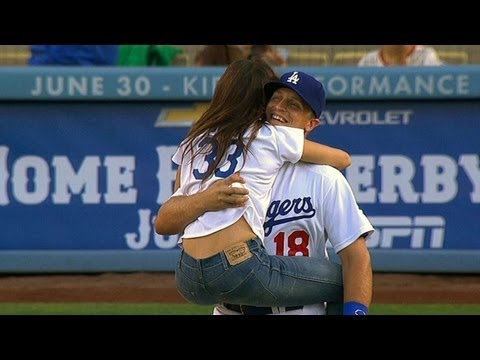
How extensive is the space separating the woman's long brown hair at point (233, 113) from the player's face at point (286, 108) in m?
0.03

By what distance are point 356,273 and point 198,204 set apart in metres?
0.57

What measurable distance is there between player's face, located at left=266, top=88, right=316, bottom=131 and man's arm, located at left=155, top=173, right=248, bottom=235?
0.91 feet

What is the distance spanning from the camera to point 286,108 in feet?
12.4

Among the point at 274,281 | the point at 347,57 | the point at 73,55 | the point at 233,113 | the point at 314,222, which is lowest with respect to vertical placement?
the point at 274,281

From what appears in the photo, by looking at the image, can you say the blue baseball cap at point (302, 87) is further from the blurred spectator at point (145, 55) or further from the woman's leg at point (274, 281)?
the blurred spectator at point (145, 55)

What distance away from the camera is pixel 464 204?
313 inches

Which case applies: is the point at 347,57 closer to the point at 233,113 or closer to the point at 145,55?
the point at 145,55

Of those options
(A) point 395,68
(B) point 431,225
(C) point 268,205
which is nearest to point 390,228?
(B) point 431,225

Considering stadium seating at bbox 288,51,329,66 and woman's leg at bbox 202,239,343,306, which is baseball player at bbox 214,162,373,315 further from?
stadium seating at bbox 288,51,329,66

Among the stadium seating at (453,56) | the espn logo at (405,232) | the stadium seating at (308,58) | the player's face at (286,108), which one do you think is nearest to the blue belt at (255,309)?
the player's face at (286,108)

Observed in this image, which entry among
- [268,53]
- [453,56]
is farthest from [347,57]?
[268,53]

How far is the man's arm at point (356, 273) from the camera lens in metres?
3.62

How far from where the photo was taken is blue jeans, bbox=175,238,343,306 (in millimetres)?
3551
